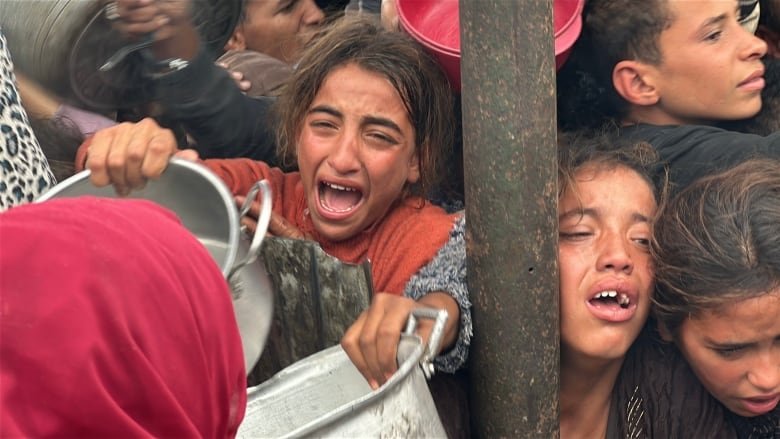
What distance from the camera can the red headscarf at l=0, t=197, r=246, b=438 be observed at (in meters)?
1.23

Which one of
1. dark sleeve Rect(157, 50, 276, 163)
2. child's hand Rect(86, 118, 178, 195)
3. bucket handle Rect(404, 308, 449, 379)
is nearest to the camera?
bucket handle Rect(404, 308, 449, 379)

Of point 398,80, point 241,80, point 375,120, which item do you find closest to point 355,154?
point 375,120

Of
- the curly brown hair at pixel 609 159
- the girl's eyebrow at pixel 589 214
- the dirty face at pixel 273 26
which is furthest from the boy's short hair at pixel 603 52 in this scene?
the dirty face at pixel 273 26

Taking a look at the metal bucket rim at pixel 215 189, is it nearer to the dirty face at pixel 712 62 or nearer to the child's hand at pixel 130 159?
the child's hand at pixel 130 159

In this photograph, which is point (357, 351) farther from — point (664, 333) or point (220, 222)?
point (664, 333)

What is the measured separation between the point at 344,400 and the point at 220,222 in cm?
43

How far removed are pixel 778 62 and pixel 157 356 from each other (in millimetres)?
2071

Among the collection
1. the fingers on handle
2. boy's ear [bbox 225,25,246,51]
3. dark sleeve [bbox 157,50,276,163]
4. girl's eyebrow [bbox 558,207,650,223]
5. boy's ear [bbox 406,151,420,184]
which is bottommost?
the fingers on handle

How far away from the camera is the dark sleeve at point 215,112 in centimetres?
279

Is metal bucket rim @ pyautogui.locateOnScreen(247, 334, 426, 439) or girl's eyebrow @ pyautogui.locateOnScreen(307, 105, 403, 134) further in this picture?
girl's eyebrow @ pyautogui.locateOnScreen(307, 105, 403, 134)

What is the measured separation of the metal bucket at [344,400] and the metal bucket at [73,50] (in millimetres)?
1066

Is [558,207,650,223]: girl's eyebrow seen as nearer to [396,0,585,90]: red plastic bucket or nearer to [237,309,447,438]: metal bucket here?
[396,0,585,90]: red plastic bucket

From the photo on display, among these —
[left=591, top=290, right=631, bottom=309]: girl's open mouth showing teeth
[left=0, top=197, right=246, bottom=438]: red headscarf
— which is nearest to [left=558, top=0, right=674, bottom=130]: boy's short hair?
[left=591, top=290, right=631, bottom=309]: girl's open mouth showing teeth

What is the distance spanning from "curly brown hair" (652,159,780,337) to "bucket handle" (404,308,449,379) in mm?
561
